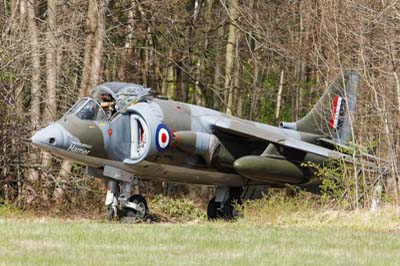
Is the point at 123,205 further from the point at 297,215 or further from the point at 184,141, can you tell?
the point at 297,215

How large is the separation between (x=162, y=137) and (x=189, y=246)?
6584 millimetres

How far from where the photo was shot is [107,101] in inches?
716

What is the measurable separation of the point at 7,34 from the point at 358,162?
8.93 m

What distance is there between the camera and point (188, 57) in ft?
95.9

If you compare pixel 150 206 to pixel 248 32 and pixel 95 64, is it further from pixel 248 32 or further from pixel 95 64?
pixel 248 32

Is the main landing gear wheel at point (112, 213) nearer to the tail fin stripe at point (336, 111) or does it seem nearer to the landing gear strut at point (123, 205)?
the landing gear strut at point (123, 205)

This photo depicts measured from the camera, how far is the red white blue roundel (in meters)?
17.9

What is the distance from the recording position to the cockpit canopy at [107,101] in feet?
59.0

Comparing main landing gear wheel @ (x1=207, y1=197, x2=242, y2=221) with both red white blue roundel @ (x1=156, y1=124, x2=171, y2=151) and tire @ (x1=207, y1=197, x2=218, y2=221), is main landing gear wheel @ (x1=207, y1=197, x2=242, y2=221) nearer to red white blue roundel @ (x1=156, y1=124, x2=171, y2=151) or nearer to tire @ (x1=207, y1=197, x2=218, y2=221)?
tire @ (x1=207, y1=197, x2=218, y2=221)

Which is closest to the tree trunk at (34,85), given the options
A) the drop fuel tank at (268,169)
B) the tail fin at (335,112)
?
the drop fuel tank at (268,169)

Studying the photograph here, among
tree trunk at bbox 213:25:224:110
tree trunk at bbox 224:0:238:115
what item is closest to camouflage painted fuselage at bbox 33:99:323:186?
tree trunk at bbox 224:0:238:115

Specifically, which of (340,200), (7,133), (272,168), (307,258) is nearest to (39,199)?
(7,133)

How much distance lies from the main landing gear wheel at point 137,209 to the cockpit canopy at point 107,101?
67.8 inches

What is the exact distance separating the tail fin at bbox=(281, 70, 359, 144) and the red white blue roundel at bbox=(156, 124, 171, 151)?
3.58 m
